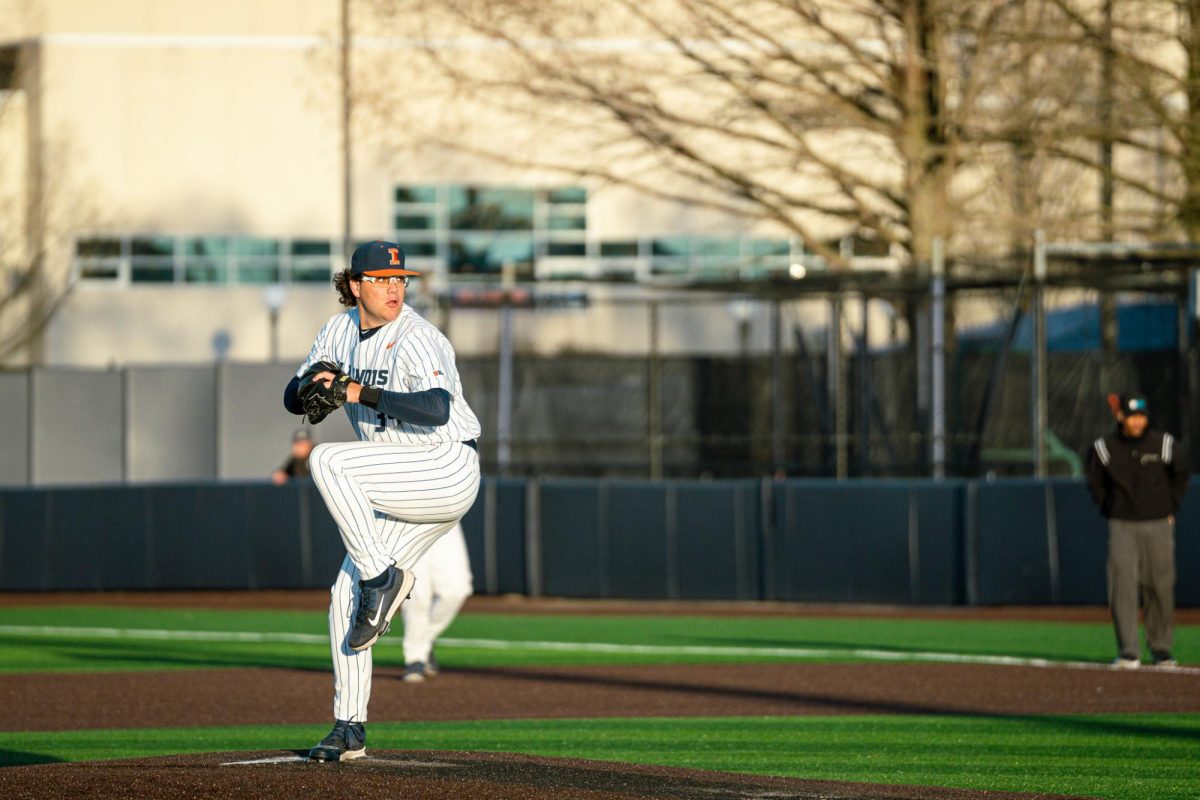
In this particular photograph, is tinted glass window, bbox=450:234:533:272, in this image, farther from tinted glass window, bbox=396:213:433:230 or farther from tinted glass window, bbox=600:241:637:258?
tinted glass window, bbox=600:241:637:258

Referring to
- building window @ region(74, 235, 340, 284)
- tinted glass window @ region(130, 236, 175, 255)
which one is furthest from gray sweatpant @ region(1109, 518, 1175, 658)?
tinted glass window @ region(130, 236, 175, 255)

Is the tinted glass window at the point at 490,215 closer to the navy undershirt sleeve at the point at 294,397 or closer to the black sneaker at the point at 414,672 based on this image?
the black sneaker at the point at 414,672

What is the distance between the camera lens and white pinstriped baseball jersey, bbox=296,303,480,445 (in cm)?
704

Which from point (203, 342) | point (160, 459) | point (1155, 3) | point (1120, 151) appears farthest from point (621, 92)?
point (203, 342)

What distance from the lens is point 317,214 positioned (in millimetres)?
34906

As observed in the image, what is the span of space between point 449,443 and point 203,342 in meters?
28.2

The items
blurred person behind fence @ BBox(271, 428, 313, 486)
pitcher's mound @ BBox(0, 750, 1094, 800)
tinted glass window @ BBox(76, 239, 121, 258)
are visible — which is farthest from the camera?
tinted glass window @ BBox(76, 239, 121, 258)

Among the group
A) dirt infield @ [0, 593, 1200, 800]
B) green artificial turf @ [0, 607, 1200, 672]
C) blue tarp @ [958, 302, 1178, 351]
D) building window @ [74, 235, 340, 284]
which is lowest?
green artificial turf @ [0, 607, 1200, 672]

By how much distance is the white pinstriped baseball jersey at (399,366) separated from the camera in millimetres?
7039

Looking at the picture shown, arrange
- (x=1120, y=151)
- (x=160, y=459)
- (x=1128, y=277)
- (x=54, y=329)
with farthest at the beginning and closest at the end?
(x=54, y=329), (x=1120, y=151), (x=160, y=459), (x=1128, y=277)

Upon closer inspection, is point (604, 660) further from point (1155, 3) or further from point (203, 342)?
point (203, 342)

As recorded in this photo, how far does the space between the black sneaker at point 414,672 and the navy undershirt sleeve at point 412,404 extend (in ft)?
17.4

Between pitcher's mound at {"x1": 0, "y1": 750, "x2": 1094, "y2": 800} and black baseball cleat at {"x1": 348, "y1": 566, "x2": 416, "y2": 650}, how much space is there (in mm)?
492

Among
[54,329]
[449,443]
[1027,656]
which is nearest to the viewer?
[449,443]
